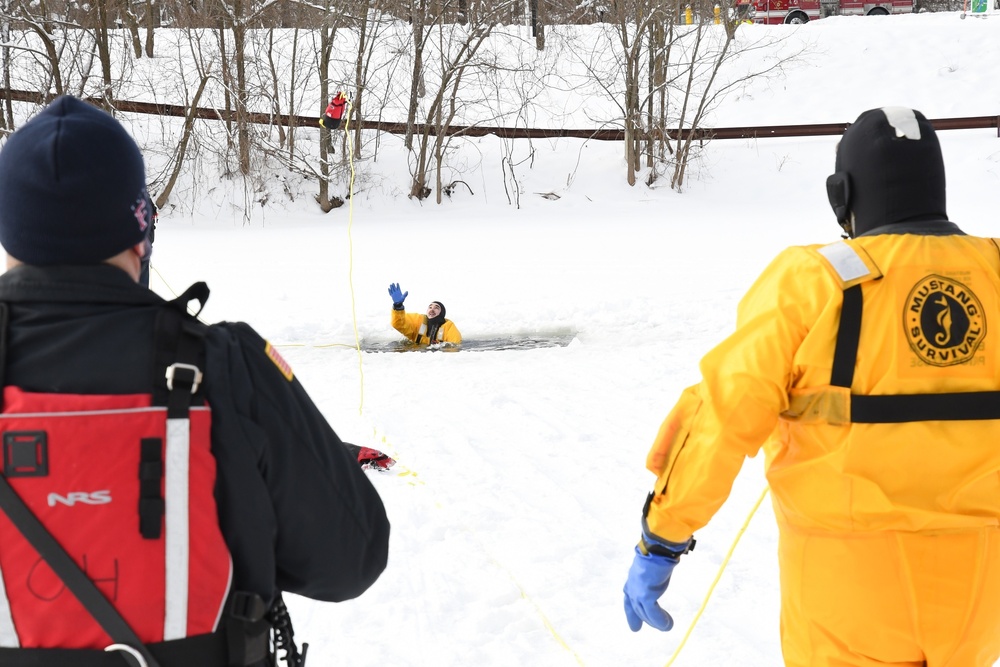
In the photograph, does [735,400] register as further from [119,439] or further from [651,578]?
[119,439]

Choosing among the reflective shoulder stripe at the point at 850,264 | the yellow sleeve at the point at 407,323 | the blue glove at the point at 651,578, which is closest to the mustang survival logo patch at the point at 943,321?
the reflective shoulder stripe at the point at 850,264

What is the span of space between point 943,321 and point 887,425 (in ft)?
0.83

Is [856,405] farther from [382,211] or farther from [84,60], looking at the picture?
[84,60]

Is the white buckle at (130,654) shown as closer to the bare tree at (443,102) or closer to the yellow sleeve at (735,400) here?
the yellow sleeve at (735,400)

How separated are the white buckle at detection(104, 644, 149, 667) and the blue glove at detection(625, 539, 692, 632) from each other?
4.06ft

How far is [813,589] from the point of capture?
1.89 metres

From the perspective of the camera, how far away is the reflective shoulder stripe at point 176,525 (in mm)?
1246

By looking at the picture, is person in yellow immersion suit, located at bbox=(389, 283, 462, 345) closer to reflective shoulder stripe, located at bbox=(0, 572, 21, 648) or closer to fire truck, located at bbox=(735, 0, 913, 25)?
reflective shoulder stripe, located at bbox=(0, 572, 21, 648)

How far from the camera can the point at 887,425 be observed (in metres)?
1.81

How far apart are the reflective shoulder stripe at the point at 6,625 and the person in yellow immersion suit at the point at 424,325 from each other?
7818 mm

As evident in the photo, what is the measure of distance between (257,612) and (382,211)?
1596cm

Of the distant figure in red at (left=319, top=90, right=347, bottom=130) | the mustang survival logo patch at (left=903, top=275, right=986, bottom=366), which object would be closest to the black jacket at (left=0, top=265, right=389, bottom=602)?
the mustang survival logo patch at (left=903, top=275, right=986, bottom=366)

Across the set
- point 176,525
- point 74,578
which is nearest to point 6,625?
point 74,578

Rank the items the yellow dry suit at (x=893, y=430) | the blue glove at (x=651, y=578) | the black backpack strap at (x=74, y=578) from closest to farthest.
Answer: the black backpack strap at (x=74, y=578)
the yellow dry suit at (x=893, y=430)
the blue glove at (x=651, y=578)
